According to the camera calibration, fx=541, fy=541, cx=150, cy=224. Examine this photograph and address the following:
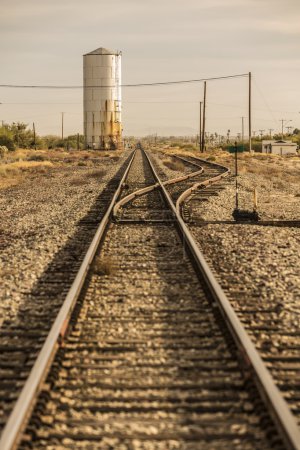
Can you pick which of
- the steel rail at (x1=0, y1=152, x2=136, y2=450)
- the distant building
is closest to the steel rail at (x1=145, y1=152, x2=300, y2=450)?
the steel rail at (x1=0, y1=152, x2=136, y2=450)

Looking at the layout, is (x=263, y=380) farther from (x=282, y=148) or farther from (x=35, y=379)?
(x=282, y=148)

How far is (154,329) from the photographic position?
5.52 meters

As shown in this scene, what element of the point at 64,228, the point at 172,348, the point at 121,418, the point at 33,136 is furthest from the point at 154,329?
the point at 33,136

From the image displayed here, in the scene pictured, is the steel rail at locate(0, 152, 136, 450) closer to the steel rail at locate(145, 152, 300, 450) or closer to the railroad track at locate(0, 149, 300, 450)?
the railroad track at locate(0, 149, 300, 450)

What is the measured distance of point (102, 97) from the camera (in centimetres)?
6738

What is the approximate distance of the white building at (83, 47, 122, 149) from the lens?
2657 inches

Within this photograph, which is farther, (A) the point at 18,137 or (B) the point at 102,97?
(A) the point at 18,137

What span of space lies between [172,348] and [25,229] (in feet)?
25.9

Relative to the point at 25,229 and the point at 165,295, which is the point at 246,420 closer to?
the point at 165,295

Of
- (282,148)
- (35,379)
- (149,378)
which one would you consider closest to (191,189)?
(149,378)

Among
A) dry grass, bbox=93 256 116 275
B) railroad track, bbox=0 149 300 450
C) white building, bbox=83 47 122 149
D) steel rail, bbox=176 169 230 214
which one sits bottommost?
railroad track, bbox=0 149 300 450

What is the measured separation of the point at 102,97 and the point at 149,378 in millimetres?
65500

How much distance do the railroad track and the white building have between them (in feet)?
204

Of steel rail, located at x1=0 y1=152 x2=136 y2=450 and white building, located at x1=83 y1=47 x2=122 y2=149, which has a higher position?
white building, located at x1=83 y1=47 x2=122 y2=149
